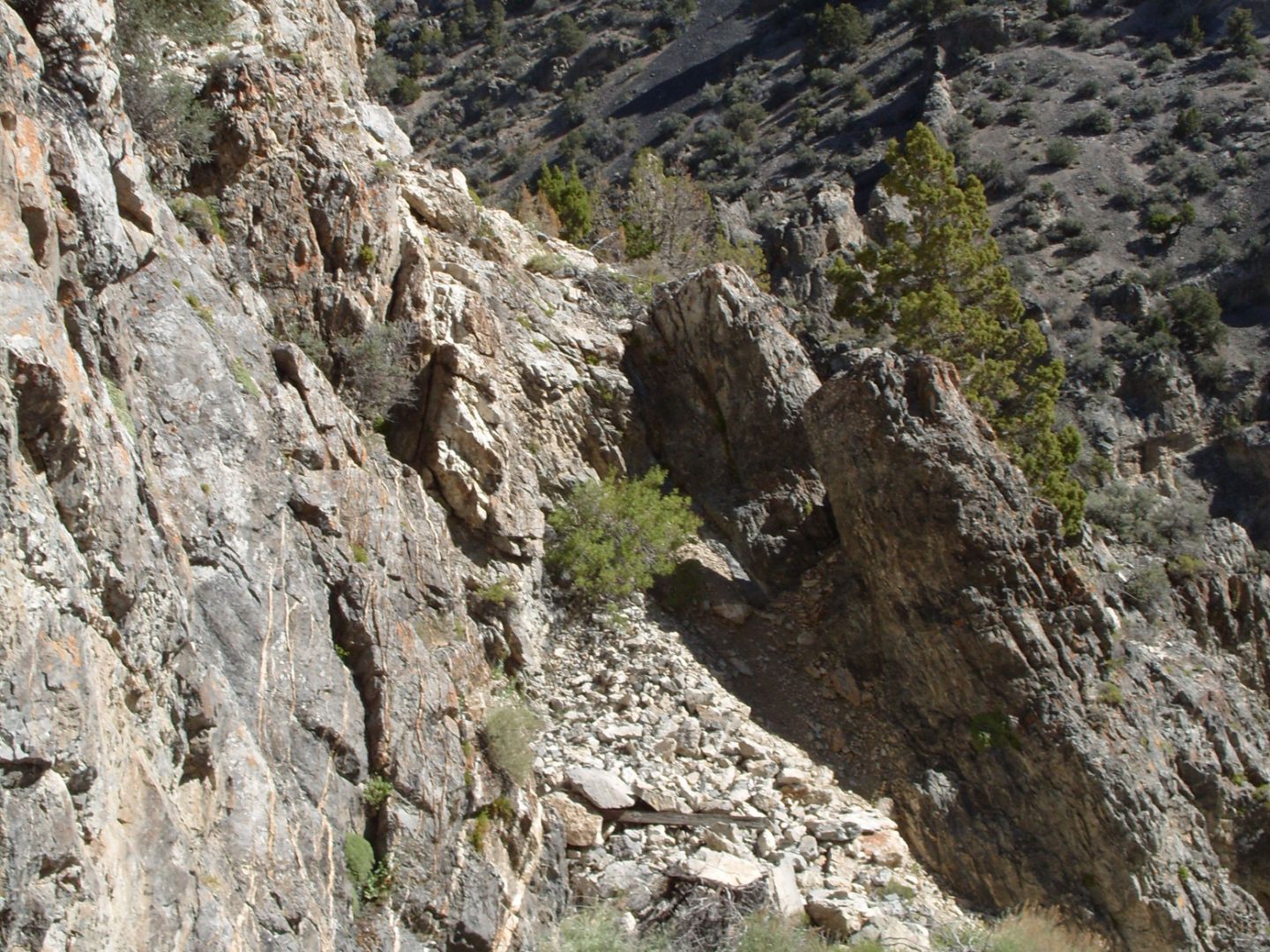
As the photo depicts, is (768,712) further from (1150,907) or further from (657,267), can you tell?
(657,267)

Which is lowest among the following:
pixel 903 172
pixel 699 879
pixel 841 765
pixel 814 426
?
pixel 841 765

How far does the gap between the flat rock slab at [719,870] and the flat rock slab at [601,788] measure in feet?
3.23

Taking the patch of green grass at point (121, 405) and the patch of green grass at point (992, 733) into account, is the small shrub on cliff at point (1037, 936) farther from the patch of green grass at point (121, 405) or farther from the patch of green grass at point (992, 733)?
the patch of green grass at point (121, 405)

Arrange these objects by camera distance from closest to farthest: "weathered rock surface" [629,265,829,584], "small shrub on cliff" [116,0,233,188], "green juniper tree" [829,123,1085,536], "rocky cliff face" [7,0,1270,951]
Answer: "rocky cliff face" [7,0,1270,951] < "small shrub on cliff" [116,0,233,188] < "weathered rock surface" [629,265,829,584] < "green juniper tree" [829,123,1085,536]

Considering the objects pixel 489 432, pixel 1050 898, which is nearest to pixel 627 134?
pixel 489 432

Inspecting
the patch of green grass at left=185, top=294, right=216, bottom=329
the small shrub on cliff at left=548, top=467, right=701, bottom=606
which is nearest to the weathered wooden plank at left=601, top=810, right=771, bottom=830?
the small shrub on cliff at left=548, top=467, right=701, bottom=606

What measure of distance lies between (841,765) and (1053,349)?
2715cm

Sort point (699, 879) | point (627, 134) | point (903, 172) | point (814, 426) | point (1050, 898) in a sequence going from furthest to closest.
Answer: point (627, 134), point (903, 172), point (814, 426), point (1050, 898), point (699, 879)

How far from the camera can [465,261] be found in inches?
687

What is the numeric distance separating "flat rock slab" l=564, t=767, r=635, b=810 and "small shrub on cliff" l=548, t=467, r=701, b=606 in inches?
126

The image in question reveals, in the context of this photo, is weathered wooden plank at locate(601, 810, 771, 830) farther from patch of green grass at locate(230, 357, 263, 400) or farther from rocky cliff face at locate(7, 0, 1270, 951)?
patch of green grass at locate(230, 357, 263, 400)

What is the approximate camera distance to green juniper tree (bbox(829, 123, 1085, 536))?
22922 millimetres

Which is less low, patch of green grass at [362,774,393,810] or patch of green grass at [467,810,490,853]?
patch of green grass at [362,774,393,810]

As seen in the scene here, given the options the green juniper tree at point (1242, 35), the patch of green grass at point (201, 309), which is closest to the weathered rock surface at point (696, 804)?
the patch of green grass at point (201, 309)
